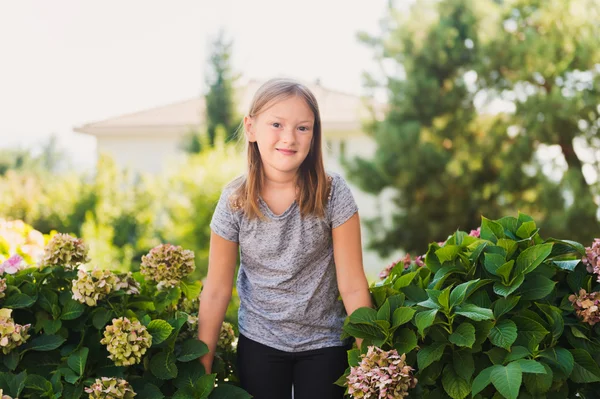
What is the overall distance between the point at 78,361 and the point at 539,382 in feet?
4.15

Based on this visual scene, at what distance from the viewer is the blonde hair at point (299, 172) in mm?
1982

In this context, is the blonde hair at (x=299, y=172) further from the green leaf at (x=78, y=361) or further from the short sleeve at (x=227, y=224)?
the green leaf at (x=78, y=361)

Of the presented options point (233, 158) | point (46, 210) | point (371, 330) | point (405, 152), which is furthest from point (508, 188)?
point (371, 330)

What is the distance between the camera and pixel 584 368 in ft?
5.65

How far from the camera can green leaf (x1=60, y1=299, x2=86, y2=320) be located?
1.95 metres

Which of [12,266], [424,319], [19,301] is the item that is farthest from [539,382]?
[12,266]

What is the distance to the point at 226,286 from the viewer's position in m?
2.05

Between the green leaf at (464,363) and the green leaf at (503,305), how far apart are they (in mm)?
128

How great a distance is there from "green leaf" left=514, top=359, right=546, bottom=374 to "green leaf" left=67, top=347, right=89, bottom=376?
3.88ft

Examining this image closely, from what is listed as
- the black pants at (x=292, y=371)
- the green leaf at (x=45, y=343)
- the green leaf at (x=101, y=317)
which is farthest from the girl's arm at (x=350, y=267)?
the green leaf at (x=45, y=343)

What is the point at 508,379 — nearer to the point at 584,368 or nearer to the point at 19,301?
the point at 584,368

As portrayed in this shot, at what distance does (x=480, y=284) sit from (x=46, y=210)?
9099 mm

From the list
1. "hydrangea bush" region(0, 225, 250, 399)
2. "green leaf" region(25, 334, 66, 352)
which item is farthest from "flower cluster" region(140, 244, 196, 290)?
"green leaf" region(25, 334, 66, 352)

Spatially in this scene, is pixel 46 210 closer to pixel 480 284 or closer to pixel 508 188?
pixel 508 188
